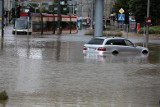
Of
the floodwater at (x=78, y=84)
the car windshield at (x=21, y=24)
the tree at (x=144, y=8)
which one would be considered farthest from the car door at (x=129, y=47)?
the tree at (x=144, y=8)

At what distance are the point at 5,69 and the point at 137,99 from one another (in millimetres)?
9581

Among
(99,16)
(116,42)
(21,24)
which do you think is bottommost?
(21,24)

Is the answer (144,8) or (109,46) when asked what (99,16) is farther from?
(144,8)

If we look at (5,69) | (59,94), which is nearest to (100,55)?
(5,69)

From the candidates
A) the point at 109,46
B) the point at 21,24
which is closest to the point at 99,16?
the point at 109,46

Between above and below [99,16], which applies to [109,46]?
below

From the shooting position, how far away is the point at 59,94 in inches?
609

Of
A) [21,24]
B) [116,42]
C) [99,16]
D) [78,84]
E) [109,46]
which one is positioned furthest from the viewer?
[21,24]

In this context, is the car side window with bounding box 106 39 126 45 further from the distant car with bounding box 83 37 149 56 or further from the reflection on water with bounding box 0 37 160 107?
the reflection on water with bounding box 0 37 160 107

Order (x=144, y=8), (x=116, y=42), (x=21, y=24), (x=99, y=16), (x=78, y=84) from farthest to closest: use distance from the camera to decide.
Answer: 1. (x=144, y=8)
2. (x=21, y=24)
3. (x=99, y=16)
4. (x=116, y=42)
5. (x=78, y=84)

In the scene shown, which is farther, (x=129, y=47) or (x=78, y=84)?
(x=129, y=47)

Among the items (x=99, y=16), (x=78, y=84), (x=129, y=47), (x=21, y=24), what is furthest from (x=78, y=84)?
(x=21, y=24)

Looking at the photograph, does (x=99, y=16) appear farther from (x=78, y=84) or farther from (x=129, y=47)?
(x=78, y=84)

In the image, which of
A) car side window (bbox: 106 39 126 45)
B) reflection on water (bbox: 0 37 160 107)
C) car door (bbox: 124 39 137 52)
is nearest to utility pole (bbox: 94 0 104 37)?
car door (bbox: 124 39 137 52)
